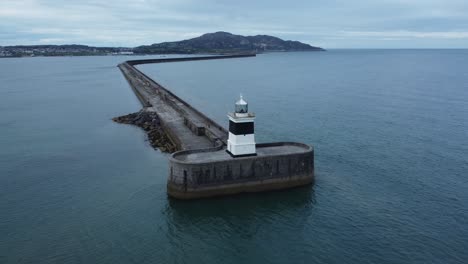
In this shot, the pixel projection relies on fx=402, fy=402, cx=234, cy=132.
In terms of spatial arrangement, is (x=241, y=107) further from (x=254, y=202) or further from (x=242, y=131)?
(x=254, y=202)

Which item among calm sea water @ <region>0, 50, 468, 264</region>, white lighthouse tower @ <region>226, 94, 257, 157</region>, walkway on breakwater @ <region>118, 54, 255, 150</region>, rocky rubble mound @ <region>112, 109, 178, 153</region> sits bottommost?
calm sea water @ <region>0, 50, 468, 264</region>

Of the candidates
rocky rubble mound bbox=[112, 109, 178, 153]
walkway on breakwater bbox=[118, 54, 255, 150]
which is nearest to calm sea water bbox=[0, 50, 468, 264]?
rocky rubble mound bbox=[112, 109, 178, 153]

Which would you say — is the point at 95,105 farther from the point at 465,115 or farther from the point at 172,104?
the point at 465,115

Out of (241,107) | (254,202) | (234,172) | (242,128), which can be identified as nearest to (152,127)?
(242,128)

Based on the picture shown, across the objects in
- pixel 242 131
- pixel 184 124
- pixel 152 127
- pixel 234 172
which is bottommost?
pixel 152 127

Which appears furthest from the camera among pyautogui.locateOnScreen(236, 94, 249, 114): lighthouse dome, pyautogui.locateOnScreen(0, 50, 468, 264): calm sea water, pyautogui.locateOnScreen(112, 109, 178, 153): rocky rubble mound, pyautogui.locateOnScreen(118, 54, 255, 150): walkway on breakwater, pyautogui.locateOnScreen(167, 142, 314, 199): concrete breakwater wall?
pyautogui.locateOnScreen(112, 109, 178, 153): rocky rubble mound

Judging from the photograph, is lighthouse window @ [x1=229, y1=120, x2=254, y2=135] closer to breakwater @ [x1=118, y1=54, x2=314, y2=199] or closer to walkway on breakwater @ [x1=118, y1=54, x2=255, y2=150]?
breakwater @ [x1=118, y1=54, x2=314, y2=199]
